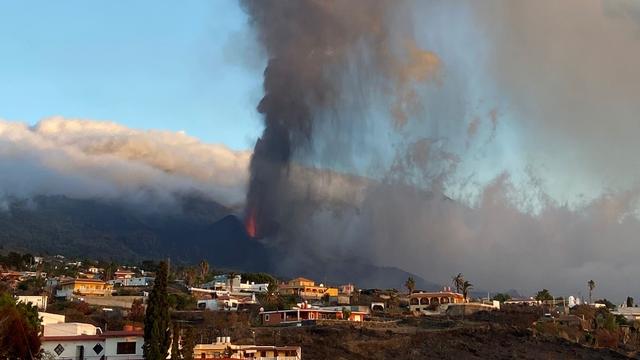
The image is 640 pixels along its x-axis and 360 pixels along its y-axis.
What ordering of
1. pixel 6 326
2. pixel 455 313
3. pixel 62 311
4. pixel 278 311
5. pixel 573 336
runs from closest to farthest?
pixel 6 326 → pixel 62 311 → pixel 278 311 → pixel 573 336 → pixel 455 313

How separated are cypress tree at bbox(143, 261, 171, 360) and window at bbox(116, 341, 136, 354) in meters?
9.77

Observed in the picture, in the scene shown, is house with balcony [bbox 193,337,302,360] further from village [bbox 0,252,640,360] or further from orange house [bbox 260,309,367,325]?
orange house [bbox 260,309,367,325]

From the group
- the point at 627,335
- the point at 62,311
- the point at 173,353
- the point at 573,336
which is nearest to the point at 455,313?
the point at 573,336

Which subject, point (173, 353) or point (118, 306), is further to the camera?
point (118, 306)

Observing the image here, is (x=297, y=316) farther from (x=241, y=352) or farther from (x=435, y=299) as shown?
(x=435, y=299)

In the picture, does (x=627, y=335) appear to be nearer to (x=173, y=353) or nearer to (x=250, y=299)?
(x=250, y=299)

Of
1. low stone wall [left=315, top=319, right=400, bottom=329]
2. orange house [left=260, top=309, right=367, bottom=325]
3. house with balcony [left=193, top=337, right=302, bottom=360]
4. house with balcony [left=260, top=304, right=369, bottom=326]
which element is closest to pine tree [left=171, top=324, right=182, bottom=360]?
house with balcony [left=193, top=337, right=302, bottom=360]

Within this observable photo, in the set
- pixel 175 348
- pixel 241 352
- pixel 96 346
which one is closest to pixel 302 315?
pixel 241 352

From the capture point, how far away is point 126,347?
77500mm

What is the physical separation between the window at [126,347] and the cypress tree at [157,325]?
385 inches

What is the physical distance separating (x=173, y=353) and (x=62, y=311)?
75.4 metres

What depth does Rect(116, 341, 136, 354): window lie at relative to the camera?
77.4 m

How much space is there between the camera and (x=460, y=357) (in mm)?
128375

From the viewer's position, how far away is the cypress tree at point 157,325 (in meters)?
67.6
